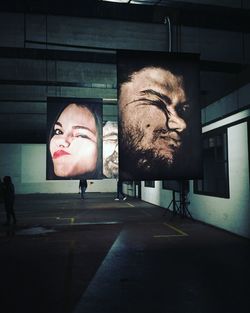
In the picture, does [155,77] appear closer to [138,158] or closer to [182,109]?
[182,109]

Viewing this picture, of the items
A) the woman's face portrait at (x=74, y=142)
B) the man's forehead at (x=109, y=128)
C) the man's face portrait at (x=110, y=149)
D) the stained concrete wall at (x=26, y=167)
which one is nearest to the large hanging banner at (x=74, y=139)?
the woman's face portrait at (x=74, y=142)

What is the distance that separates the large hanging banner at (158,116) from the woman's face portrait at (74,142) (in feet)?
12.4

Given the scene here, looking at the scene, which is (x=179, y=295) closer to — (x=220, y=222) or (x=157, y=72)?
(x=157, y=72)

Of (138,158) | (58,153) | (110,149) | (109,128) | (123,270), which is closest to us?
(123,270)

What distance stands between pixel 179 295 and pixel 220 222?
6.98 metres

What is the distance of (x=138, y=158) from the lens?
7.64 meters

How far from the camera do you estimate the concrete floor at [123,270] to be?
18.0ft

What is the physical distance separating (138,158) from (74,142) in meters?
3.92

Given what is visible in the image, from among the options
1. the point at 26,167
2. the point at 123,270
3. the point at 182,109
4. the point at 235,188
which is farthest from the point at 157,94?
the point at 26,167

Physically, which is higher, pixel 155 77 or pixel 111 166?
pixel 155 77

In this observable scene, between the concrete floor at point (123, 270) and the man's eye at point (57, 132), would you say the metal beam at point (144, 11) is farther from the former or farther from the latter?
the concrete floor at point (123, 270)

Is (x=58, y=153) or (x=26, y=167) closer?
(x=58, y=153)

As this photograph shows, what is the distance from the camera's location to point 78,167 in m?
11.3

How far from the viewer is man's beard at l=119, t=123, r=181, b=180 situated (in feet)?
25.0
